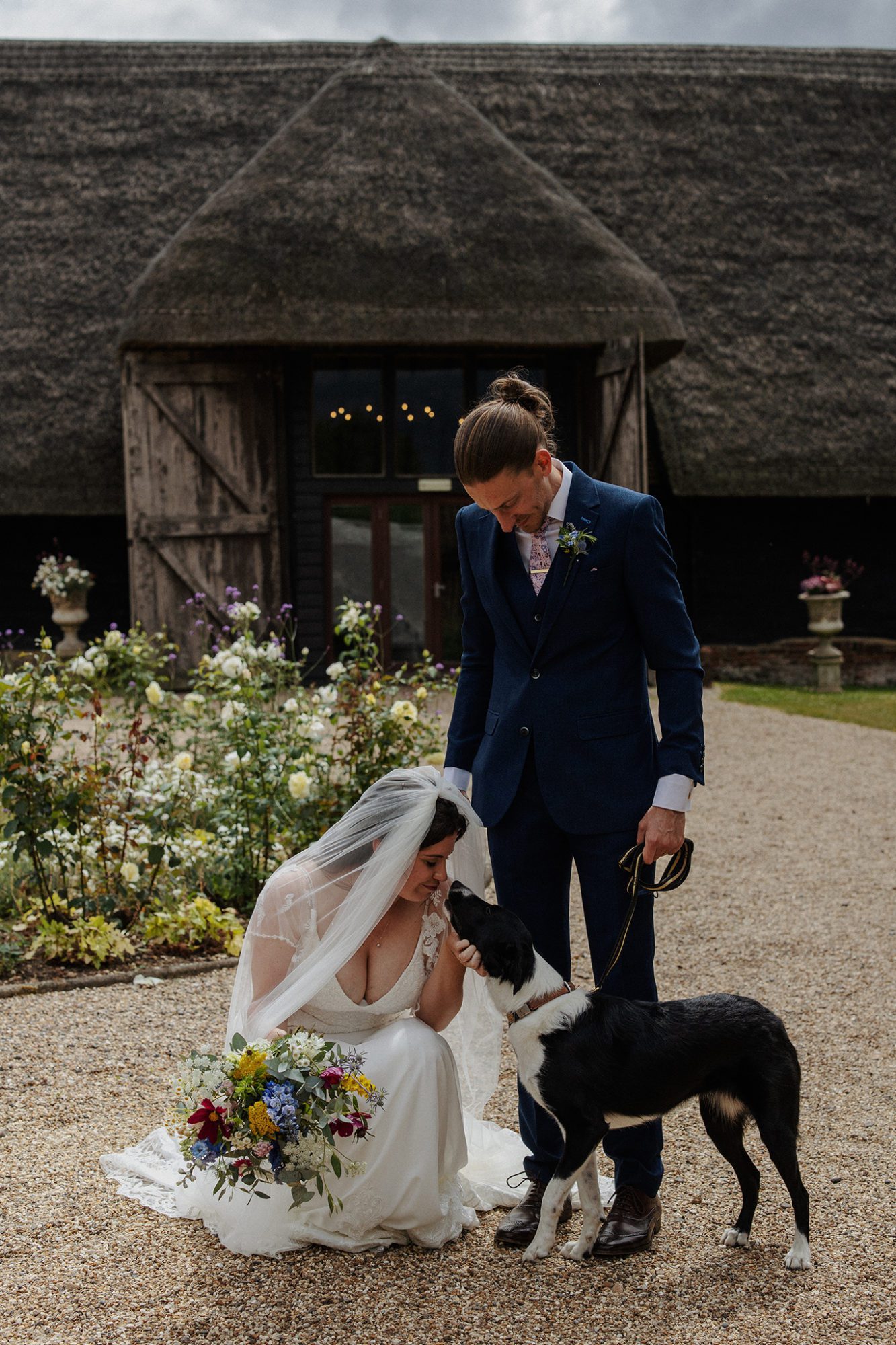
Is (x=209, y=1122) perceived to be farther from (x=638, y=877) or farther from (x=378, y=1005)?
(x=638, y=877)

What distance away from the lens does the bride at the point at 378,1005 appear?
9.16 feet

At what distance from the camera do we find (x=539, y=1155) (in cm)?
293

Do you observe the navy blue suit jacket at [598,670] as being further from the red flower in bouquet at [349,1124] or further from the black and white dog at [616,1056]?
the red flower in bouquet at [349,1124]

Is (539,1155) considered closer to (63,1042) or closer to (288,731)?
(63,1042)

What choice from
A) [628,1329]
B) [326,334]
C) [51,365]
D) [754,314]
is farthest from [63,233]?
[628,1329]

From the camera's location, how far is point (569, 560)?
2.73m

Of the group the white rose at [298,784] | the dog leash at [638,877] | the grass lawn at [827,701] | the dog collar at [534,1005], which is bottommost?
the grass lawn at [827,701]

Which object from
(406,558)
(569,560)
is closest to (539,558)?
(569,560)

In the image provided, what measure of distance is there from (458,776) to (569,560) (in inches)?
25.5

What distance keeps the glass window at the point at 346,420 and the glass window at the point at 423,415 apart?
0.19 metres

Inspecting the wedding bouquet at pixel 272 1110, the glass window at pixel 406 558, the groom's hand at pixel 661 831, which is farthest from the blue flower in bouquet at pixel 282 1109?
the glass window at pixel 406 558

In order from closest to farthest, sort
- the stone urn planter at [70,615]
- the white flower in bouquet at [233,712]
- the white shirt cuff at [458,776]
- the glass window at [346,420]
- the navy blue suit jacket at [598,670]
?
the navy blue suit jacket at [598,670] → the white shirt cuff at [458,776] → the white flower in bouquet at [233,712] → the glass window at [346,420] → the stone urn planter at [70,615]

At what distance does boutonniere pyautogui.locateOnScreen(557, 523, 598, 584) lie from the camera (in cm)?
268

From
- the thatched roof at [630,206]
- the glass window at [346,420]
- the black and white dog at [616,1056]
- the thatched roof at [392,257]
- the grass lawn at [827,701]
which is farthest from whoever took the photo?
the thatched roof at [630,206]
